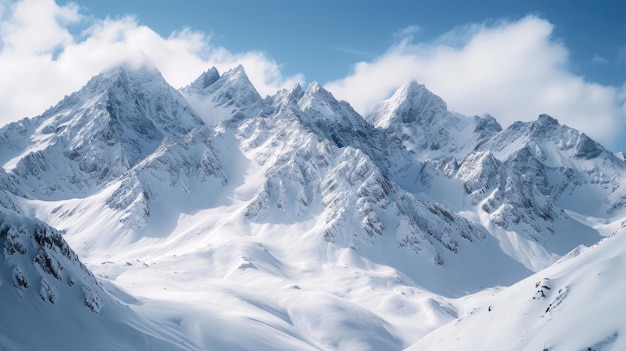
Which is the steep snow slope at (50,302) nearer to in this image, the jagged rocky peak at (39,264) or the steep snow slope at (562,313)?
the jagged rocky peak at (39,264)

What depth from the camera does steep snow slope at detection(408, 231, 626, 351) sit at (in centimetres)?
2680

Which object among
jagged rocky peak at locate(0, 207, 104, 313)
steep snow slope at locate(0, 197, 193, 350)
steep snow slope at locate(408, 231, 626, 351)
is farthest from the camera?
Result: jagged rocky peak at locate(0, 207, 104, 313)

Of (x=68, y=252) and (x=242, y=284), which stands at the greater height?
(x=242, y=284)

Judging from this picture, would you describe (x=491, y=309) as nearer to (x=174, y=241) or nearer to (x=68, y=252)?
(x=68, y=252)

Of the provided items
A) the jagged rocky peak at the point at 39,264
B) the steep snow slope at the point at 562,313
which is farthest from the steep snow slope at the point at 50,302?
the steep snow slope at the point at 562,313

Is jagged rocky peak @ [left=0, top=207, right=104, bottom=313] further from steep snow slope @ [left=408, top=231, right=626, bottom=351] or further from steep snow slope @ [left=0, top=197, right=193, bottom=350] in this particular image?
steep snow slope @ [left=408, top=231, right=626, bottom=351]

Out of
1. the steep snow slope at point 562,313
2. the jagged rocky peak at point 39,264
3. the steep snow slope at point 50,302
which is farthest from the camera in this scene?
the jagged rocky peak at point 39,264

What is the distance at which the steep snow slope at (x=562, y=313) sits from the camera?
87.9 ft

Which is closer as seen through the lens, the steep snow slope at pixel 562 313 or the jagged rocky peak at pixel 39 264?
the steep snow slope at pixel 562 313

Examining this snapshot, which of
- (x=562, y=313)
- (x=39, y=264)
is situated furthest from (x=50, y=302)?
(x=562, y=313)

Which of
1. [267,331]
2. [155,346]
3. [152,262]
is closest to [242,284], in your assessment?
[152,262]

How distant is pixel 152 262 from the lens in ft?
476

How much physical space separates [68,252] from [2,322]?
1390 centimetres

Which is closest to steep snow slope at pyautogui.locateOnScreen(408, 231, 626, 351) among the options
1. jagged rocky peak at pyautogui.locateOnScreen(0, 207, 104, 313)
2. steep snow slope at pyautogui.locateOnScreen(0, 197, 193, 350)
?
steep snow slope at pyautogui.locateOnScreen(0, 197, 193, 350)
